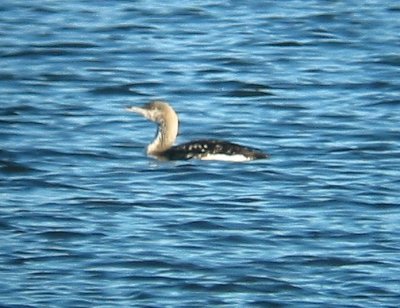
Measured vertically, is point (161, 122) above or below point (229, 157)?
above

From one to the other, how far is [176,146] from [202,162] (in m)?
0.51

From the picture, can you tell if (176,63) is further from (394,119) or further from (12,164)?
(12,164)

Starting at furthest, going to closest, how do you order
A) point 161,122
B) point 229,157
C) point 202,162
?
point 161,122 → point 202,162 → point 229,157

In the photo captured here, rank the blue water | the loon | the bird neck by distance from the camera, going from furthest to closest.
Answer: the bird neck → the loon → the blue water

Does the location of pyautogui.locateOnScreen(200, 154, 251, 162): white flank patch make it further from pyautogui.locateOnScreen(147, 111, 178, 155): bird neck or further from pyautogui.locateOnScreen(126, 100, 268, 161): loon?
pyautogui.locateOnScreen(147, 111, 178, 155): bird neck

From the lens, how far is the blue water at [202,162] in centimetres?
1318

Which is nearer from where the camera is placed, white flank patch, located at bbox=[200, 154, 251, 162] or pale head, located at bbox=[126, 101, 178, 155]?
white flank patch, located at bbox=[200, 154, 251, 162]

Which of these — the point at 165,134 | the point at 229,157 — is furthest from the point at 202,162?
the point at 165,134

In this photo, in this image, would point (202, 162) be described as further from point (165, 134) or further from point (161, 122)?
point (161, 122)

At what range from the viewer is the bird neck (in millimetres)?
17266

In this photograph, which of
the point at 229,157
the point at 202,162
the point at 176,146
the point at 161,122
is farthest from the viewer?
the point at 161,122

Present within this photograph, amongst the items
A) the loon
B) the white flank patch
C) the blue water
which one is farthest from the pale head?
the white flank patch

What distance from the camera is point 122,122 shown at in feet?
61.3

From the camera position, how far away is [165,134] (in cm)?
1738
